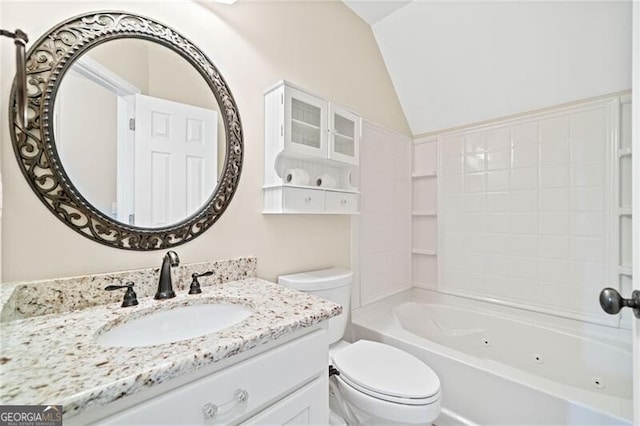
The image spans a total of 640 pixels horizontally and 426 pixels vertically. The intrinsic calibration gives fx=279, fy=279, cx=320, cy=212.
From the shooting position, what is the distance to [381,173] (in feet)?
7.40

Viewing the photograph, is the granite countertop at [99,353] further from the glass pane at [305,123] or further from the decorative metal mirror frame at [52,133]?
the glass pane at [305,123]

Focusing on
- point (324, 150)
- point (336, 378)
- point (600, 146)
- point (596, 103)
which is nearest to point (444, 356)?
point (336, 378)

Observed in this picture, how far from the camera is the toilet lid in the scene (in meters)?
1.11

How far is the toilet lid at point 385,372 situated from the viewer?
1108 millimetres

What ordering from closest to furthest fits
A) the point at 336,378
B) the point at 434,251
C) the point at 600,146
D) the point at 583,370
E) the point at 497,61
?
the point at 336,378
the point at 583,370
the point at 600,146
the point at 497,61
the point at 434,251

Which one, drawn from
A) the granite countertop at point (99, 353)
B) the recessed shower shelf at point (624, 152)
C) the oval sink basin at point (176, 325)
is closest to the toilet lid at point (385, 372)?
the granite countertop at point (99, 353)

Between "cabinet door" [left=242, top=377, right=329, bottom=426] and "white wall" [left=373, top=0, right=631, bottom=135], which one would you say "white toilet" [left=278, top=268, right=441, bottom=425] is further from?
"white wall" [left=373, top=0, right=631, bottom=135]

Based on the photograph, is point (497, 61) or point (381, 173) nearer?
point (497, 61)

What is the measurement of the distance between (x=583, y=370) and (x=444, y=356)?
3.00ft

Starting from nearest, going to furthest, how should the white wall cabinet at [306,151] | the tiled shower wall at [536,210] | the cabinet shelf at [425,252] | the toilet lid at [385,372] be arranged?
the toilet lid at [385,372]
the white wall cabinet at [306,151]
the tiled shower wall at [536,210]
the cabinet shelf at [425,252]

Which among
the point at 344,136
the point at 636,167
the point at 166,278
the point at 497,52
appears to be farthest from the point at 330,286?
the point at 497,52

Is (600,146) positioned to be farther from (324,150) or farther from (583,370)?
(324,150)

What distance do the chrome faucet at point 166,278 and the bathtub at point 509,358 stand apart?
Result: 4.00 ft

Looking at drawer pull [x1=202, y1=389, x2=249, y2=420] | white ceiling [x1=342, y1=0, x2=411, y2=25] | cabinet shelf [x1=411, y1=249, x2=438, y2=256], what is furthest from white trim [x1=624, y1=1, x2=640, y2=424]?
cabinet shelf [x1=411, y1=249, x2=438, y2=256]
